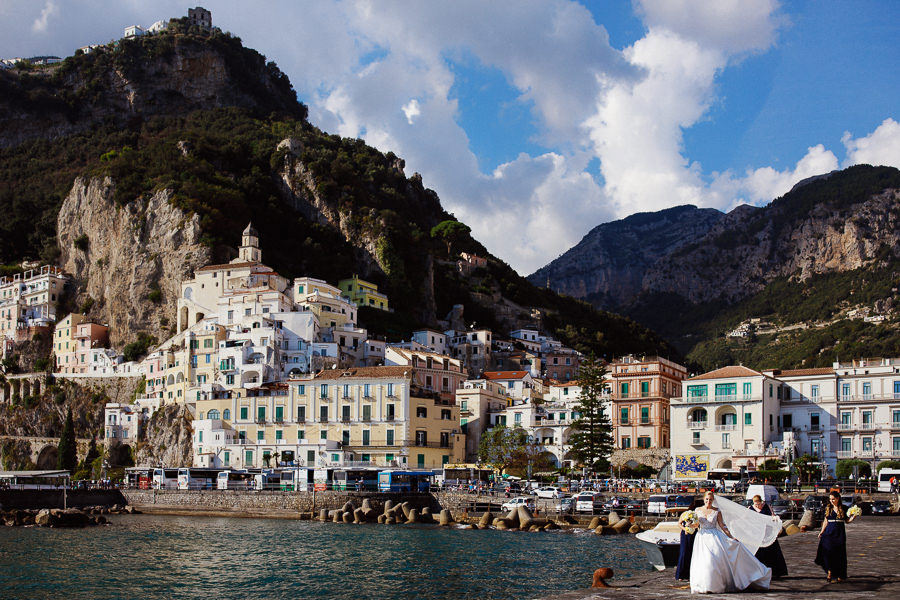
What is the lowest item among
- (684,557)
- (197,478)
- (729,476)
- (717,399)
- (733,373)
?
(197,478)

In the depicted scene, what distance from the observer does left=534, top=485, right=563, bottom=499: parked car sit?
52.8 m

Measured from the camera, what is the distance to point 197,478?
65875 millimetres

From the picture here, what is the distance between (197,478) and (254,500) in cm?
832

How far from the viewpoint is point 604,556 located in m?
35.5

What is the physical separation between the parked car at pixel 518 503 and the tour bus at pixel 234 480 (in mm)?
19711

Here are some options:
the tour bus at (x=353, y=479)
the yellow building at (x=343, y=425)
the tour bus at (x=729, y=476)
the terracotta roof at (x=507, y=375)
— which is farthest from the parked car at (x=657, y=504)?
the terracotta roof at (x=507, y=375)

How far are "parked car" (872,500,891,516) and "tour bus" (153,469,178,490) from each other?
45510 millimetres

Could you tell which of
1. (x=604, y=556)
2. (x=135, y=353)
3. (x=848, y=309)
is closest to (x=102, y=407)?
(x=135, y=353)

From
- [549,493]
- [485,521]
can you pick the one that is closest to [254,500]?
[485,521]

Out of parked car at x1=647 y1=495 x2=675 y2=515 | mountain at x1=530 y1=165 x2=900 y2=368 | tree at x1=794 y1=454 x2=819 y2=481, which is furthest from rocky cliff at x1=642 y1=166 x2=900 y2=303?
parked car at x1=647 y1=495 x2=675 y2=515

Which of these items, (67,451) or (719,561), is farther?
(67,451)

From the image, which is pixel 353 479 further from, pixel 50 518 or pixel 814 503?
pixel 814 503

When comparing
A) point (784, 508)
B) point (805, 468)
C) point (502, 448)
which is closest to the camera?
point (784, 508)

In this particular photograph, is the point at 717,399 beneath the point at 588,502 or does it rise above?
above
